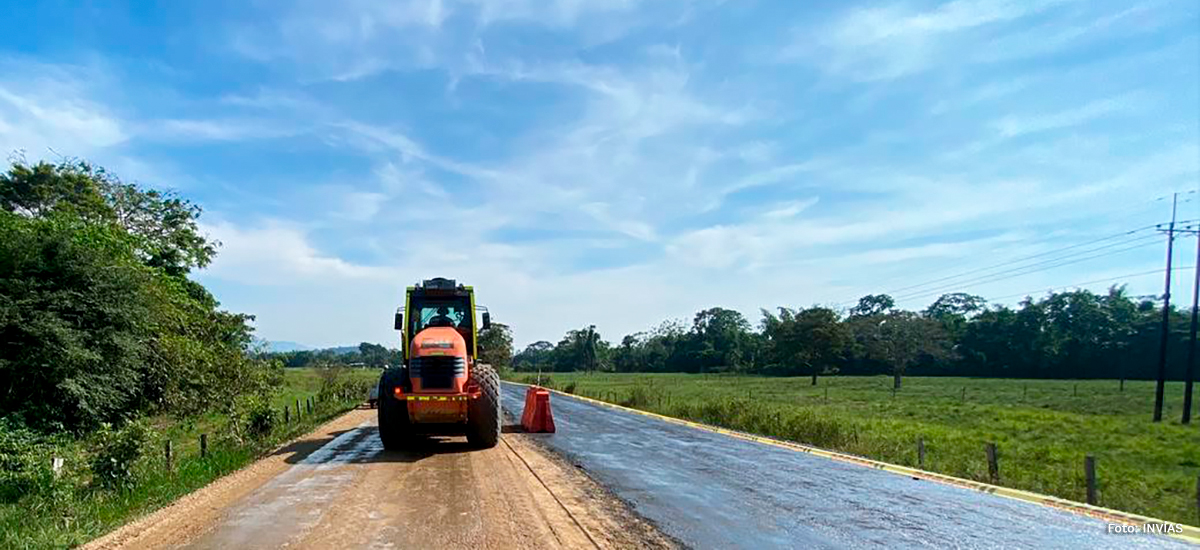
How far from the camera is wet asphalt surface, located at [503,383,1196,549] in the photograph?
7.65m

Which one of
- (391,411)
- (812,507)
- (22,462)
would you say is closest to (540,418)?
(391,411)

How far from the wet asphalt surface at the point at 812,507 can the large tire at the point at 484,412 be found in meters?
1.63

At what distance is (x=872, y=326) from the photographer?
8744 cm

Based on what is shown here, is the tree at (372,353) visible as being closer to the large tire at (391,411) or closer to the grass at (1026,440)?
the grass at (1026,440)

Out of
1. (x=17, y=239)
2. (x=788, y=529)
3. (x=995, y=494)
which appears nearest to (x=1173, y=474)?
(x=995, y=494)

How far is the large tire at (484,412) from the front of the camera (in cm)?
1395

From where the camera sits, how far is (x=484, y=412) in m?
14.0

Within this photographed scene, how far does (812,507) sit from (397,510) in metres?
5.28

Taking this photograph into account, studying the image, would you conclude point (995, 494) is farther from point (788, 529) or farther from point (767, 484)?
point (788, 529)

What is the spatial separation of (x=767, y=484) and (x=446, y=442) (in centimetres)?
757

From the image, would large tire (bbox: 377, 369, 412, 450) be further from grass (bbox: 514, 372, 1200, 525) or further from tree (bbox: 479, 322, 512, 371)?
tree (bbox: 479, 322, 512, 371)

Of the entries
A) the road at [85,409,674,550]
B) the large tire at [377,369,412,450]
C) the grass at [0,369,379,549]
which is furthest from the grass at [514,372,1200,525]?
the grass at [0,369,379,549]

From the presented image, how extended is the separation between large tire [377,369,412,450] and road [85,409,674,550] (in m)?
0.99

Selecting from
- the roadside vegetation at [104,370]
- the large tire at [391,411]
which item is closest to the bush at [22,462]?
the roadside vegetation at [104,370]
